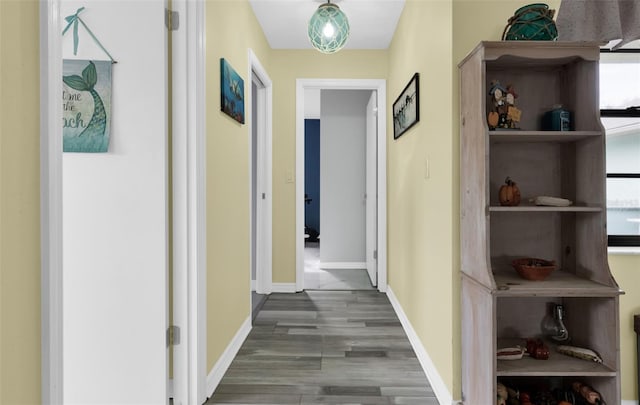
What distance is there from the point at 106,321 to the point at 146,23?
1385 mm

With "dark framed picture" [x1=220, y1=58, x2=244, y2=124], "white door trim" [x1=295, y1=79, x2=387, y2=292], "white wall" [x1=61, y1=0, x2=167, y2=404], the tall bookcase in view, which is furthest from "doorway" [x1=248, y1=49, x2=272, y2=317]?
the tall bookcase

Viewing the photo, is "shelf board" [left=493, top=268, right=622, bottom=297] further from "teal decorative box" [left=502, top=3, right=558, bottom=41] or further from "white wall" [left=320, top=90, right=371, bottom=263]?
"white wall" [left=320, top=90, right=371, bottom=263]

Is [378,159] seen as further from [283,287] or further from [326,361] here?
Answer: [326,361]

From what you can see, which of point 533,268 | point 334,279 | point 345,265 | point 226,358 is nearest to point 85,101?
point 226,358

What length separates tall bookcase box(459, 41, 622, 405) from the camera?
151cm

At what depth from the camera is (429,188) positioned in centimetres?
226

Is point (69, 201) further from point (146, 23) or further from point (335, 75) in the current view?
point (335, 75)

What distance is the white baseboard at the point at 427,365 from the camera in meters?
1.93

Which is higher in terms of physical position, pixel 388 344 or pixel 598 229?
pixel 598 229

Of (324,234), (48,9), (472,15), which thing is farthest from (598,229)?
(324,234)

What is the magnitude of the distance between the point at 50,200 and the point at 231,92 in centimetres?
161

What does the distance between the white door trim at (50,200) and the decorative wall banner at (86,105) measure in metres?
0.80

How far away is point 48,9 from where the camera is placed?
101 centimetres

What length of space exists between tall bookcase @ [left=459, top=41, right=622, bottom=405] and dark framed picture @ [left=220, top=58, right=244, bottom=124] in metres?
1.34
